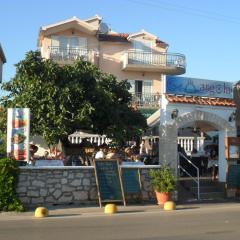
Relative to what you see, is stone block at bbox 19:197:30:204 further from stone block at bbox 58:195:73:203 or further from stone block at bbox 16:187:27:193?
stone block at bbox 58:195:73:203

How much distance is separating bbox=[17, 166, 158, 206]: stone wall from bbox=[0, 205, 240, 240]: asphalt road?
224cm

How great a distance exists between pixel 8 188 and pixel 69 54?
2672cm

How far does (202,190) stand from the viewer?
21.8 meters

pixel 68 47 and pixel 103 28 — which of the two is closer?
pixel 68 47

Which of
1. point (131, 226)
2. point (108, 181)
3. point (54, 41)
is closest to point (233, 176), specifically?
point (108, 181)

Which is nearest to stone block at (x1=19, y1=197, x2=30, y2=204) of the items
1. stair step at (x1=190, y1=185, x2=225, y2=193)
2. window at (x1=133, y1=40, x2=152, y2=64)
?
stair step at (x1=190, y1=185, x2=225, y2=193)

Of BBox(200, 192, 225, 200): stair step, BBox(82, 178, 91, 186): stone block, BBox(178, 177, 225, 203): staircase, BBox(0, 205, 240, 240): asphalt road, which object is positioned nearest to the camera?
BBox(0, 205, 240, 240): asphalt road

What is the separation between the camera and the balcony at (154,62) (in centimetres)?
4366

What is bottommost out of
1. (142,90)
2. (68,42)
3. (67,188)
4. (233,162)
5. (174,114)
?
(67,188)

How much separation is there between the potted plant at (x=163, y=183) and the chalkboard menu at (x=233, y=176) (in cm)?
354

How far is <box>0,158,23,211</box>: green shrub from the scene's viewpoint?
16.6 metres

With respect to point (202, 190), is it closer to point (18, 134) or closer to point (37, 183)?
point (37, 183)

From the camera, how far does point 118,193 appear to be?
1845 cm

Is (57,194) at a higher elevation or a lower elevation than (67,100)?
lower
